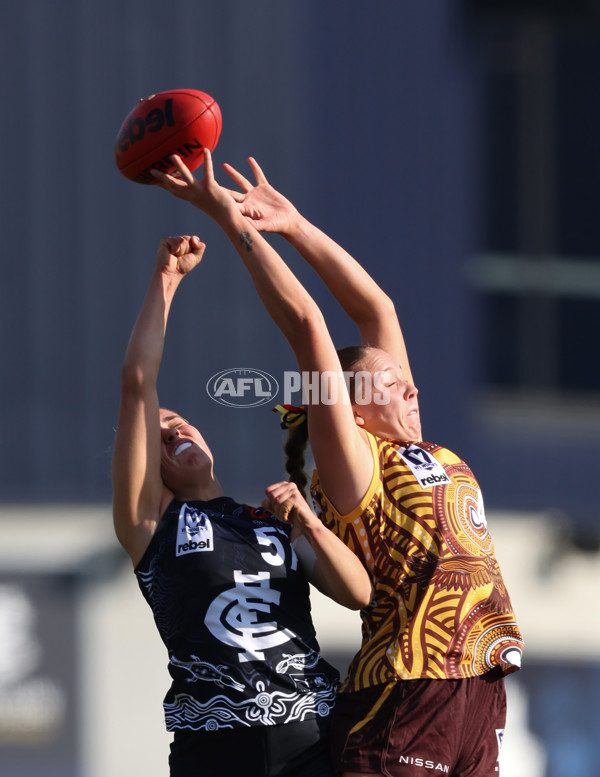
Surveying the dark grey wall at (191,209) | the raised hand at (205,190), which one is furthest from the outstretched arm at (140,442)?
the dark grey wall at (191,209)

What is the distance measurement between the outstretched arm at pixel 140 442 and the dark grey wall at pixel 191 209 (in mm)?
3836

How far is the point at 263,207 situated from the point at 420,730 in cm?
161

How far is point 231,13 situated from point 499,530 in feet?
12.3

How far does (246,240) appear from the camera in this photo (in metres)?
3.11

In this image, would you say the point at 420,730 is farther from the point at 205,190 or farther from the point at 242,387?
the point at 242,387

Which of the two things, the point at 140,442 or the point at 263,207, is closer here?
the point at 140,442

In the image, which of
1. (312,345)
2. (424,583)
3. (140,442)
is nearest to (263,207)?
(312,345)

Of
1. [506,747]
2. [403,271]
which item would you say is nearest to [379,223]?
[403,271]

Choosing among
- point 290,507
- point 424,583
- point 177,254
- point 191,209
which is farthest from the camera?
point 191,209

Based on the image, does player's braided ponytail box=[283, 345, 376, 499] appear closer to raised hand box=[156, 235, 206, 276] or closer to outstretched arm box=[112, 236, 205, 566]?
outstretched arm box=[112, 236, 205, 566]

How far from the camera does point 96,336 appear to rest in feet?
24.0

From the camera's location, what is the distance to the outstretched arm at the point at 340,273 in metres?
3.64

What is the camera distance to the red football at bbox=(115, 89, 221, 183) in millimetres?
3477

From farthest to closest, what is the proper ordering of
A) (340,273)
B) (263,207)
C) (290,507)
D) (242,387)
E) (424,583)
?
(242,387), (340,273), (263,207), (424,583), (290,507)
